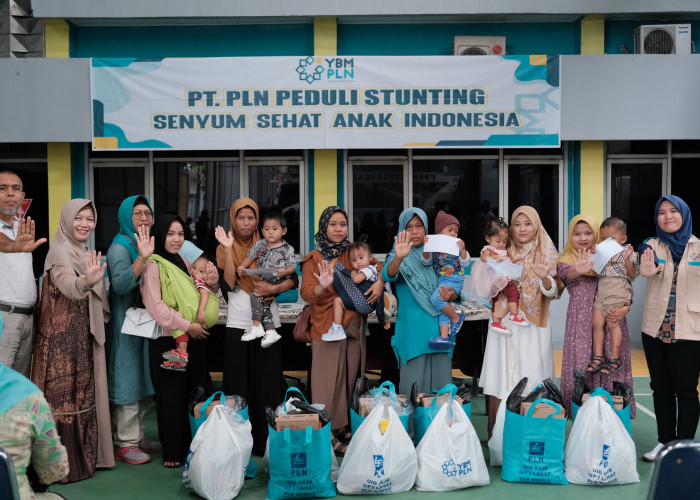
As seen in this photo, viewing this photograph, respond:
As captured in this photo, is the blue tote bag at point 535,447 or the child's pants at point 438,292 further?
the child's pants at point 438,292

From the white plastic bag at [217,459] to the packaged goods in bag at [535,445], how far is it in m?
1.49

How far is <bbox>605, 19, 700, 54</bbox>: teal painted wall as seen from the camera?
26.2 feet

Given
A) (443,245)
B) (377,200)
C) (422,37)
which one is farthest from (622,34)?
(443,245)

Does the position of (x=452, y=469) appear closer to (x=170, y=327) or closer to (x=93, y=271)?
(x=170, y=327)

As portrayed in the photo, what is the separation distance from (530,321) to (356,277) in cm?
112

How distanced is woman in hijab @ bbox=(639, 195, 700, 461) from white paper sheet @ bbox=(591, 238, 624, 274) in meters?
0.18

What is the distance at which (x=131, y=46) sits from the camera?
7906 mm

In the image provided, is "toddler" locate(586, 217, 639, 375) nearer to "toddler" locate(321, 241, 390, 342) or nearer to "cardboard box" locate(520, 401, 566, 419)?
"cardboard box" locate(520, 401, 566, 419)

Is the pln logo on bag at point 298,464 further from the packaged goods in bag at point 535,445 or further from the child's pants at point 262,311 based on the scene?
the packaged goods in bag at point 535,445

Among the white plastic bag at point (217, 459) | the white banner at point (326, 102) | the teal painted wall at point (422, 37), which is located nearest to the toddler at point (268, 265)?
the white plastic bag at point (217, 459)

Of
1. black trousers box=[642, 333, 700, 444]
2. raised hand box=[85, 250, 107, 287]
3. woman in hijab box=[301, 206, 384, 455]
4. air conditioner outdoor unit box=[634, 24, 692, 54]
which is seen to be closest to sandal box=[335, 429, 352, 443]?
woman in hijab box=[301, 206, 384, 455]

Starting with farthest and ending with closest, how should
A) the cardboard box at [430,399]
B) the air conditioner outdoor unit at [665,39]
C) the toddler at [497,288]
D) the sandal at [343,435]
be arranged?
the air conditioner outdoor unit at [665,39] → the sandal at [343,435] → the toddler at [497,288] → the cardboard box at [430,399]

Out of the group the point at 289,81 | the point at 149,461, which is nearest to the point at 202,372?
the point at 149,461

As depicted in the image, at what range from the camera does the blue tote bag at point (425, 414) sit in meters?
4.02
